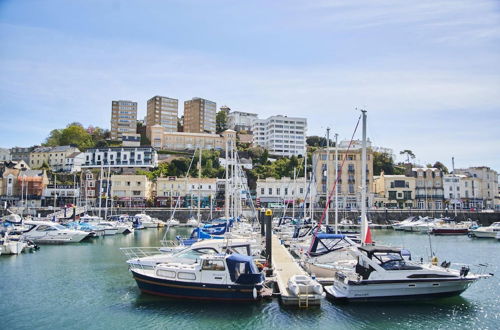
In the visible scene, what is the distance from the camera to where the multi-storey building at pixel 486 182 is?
109375mm

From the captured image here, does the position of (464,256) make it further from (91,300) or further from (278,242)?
(91,300)

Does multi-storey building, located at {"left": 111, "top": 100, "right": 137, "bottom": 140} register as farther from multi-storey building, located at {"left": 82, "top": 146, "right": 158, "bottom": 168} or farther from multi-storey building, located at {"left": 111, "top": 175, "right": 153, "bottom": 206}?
multi-storey building, located at {"left": 111, "top": 175, "right": 153, "bottom": 206}

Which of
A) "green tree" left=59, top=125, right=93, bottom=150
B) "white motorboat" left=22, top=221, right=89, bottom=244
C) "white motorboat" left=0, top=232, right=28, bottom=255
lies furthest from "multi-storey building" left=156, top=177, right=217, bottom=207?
"white motorboat" left=0, top=232, right=28, bottom=255

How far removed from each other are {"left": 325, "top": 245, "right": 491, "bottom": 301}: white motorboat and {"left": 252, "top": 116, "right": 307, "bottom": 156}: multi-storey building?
130 metres

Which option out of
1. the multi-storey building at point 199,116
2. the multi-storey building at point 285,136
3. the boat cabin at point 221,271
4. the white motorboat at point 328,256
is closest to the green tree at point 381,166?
the multi-storey building at point 285,136

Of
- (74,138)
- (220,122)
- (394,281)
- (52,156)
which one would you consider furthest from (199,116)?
(394,281)

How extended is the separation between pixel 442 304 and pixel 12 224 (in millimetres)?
49892

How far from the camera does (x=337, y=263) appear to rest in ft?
97.6

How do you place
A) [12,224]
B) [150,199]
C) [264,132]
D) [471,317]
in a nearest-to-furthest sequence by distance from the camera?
[471,317] → [12,224] → [150,199] → [264,132]

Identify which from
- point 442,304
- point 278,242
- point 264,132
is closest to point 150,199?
point 278,242

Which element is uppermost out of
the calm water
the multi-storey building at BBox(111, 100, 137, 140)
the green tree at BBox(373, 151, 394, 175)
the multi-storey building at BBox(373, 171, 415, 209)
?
the multi-storey building at BBox(111, 100, 137, 140)

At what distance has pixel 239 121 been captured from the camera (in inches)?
7470

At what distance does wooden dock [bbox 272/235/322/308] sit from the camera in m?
22.8

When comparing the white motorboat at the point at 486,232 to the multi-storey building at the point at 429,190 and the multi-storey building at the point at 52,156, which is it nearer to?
Result: the multi-storey building at the point at 429,190
